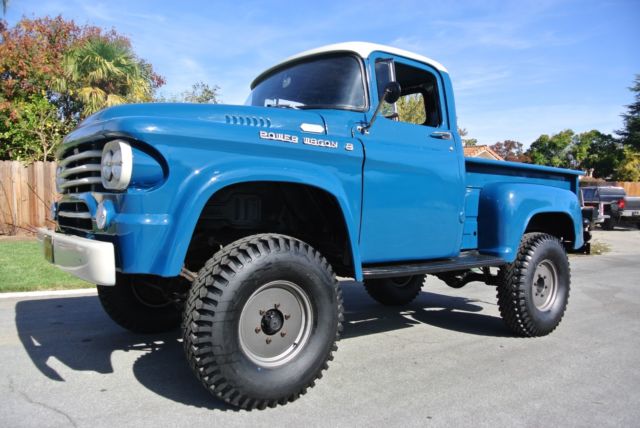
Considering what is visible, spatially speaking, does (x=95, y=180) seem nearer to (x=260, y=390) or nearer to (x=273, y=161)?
(x=273, y=161)

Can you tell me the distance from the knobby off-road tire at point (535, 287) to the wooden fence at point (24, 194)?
10664mm

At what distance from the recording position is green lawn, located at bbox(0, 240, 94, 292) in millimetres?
6469

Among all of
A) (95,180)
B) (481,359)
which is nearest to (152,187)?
(95,180)

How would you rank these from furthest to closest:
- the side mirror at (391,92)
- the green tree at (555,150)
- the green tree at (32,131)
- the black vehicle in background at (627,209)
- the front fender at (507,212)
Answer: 1. the green tree at (555,150)
2. the black vehicle in background at (627,209)
3. the green tree at (32,131)
4. the front fender at (507,212)
5. the side mirror at (391,92)

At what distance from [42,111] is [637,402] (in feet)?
44.9

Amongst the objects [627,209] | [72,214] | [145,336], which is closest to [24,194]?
[145,336]

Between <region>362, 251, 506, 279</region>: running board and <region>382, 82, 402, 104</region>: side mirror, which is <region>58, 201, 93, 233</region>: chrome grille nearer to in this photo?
<region>362, 251, 506, 279</region>: running board

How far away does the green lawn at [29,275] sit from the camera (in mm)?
6469

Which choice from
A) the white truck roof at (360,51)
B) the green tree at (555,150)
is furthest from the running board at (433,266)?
the green tree at (555,150)

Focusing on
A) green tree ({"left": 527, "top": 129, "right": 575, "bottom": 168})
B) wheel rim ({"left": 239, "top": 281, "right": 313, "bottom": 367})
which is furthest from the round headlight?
green tree ({"left": 527, "top": 129, "right": 575, "bottom": 168})

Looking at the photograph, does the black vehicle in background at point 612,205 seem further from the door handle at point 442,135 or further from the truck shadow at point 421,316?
the door handle at point 442,135

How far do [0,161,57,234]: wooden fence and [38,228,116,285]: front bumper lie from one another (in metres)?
9.88

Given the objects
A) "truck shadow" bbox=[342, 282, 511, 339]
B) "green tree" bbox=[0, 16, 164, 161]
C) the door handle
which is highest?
"green tree" bbox=[0, 16, 164, 161]

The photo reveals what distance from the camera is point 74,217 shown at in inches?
125
